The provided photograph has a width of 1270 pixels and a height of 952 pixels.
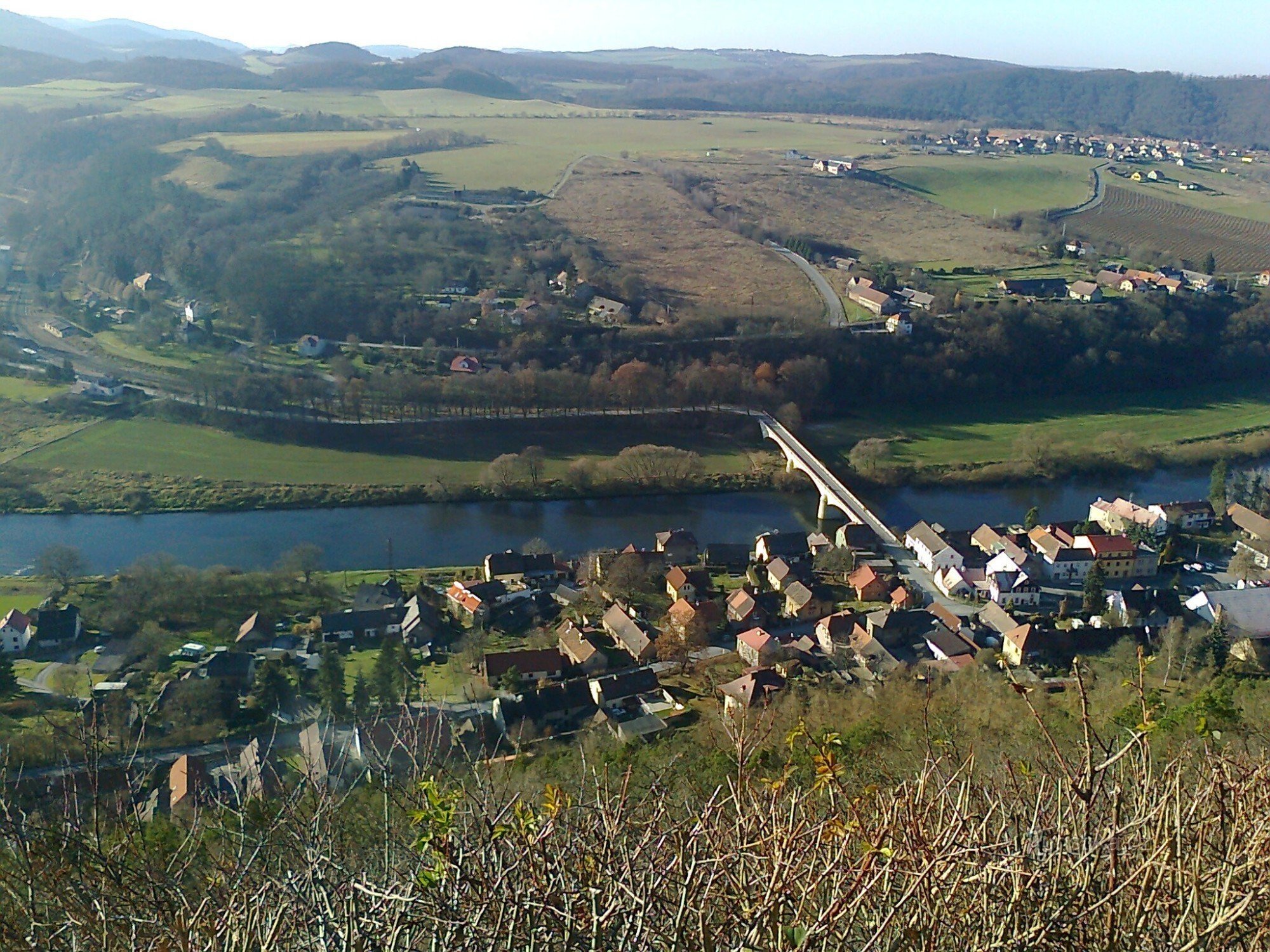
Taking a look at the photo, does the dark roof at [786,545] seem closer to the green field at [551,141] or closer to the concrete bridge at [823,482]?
the concrete bridge at [823,482]

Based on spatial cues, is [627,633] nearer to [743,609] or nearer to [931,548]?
[743,609]

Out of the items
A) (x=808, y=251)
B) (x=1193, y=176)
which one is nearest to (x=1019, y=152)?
(x=1193, y=176)

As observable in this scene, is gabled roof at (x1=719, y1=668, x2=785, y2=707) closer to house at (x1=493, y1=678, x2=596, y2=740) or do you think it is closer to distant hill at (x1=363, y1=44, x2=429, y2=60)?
house at (x1=493, y1=678, x2=596, y2=740)

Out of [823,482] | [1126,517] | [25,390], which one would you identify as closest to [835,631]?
[823,482]

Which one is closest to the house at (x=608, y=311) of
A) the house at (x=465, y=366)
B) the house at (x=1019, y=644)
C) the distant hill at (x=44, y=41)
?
the house at (x=465, y=366)

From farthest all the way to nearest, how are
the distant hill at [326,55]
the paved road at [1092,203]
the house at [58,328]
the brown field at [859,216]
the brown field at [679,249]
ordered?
the distant hill at [326,55] < the paved road at [1092,203] < the brown field at [859,216] < the brown field at [679,249] < the house at [58,328]
